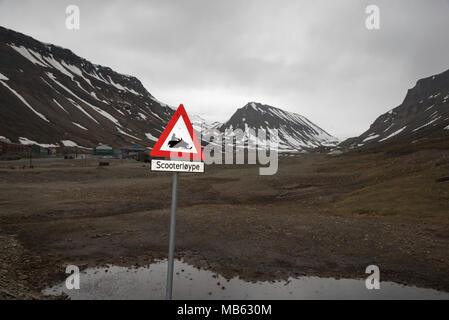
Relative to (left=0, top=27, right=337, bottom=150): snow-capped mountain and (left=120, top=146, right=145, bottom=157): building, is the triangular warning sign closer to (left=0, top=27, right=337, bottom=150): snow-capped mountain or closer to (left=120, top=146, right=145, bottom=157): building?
(left=120, top=146, right=145, bottom=157): building

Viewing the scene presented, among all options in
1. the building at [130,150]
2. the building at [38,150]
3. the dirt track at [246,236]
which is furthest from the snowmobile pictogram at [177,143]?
the building at [130,150]

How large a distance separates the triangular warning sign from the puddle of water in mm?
4209

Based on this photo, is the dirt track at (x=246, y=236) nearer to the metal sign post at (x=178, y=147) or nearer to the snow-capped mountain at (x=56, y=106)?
the metal sign post at (x=178, y=147)

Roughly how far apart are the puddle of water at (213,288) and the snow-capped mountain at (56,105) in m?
99.6

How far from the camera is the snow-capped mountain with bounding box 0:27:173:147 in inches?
3989

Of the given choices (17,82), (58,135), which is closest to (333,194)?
(58,135)

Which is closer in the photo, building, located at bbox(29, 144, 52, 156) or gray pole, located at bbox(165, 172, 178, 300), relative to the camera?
gray pole, located at bbox(165, 172, 178, 300)

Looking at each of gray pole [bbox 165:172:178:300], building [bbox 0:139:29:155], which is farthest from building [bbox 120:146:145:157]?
gray pole [bbox 165:172:178:300]

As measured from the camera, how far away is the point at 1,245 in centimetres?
1045

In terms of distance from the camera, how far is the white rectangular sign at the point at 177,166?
5035 millimetres

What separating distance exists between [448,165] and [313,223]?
64.2 ft

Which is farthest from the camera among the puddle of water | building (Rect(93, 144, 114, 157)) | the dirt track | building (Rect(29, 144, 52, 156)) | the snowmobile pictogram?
building (Rect(93, 144, 114, 157))
